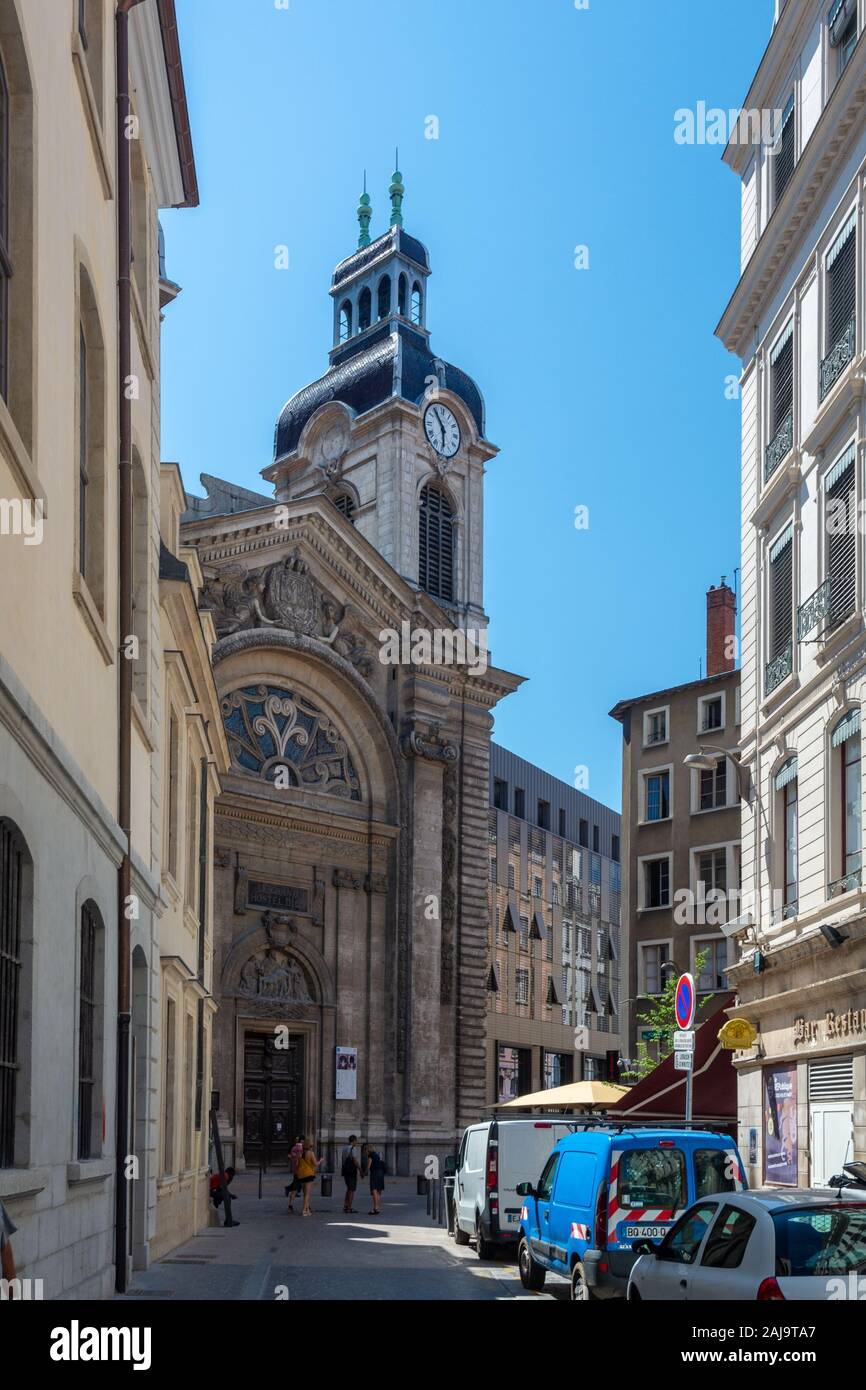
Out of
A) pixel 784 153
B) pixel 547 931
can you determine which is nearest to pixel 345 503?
pixel 547 931

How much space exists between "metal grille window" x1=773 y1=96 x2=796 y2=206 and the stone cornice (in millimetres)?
667

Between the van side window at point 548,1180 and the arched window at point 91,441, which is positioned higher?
the arched window at point 91,441

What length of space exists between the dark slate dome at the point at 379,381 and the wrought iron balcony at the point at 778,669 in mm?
32062

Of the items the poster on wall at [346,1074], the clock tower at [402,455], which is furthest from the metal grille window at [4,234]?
the clock tower at [402,455]

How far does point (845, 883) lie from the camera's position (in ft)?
65.0

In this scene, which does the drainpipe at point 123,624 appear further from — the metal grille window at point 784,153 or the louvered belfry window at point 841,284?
the metal grille window at point 784,153

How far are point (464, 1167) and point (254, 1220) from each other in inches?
280

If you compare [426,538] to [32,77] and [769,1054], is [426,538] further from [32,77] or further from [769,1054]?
[32,77]

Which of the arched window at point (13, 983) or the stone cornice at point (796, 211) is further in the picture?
the stone cornice at point (796, 211)

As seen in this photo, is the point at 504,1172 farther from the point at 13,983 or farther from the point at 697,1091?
the point at 13,983

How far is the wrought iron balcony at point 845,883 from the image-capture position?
19266mm

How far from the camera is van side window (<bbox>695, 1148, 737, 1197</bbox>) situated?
50.0ft

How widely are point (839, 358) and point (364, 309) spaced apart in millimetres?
43334

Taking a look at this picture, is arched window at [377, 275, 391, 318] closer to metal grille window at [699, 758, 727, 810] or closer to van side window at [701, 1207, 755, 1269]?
metal grille window at [699, 758, 727, 810]
